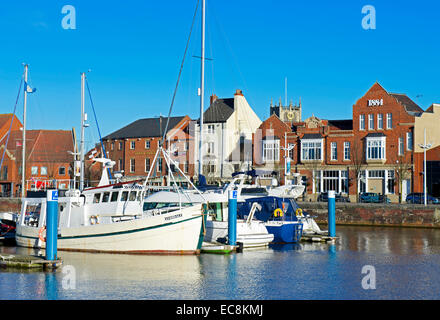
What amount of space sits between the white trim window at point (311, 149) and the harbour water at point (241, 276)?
37507mm

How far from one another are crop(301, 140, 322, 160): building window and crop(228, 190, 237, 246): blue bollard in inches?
1622

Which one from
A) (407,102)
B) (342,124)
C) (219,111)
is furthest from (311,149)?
(219,111)

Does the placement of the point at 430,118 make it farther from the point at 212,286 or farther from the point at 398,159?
the point at 212,286

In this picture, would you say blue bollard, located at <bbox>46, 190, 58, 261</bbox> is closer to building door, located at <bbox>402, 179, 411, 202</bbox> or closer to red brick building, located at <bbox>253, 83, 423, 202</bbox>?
red brick building, located at <bbox>253, 83, 423, 202</bbox>

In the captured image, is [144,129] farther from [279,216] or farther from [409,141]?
[279,216]

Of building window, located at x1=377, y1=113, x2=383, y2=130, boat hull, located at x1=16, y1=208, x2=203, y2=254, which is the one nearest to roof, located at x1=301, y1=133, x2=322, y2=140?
building window, located at x1=377, y1=113, x2=383, y2=130

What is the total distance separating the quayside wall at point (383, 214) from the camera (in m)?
53.1

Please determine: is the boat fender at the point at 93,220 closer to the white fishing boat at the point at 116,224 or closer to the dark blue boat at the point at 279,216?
the white fishing boat at the point at 116,224

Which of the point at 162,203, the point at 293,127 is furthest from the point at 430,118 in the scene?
the point at 162,203

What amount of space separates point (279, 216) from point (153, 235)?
1116cm

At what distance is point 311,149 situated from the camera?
75938mm

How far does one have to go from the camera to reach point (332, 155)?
74625mm

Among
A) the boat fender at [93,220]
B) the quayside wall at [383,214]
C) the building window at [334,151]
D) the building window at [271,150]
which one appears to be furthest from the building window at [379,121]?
the boat fender at [93,220]

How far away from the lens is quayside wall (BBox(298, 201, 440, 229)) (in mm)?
53062
